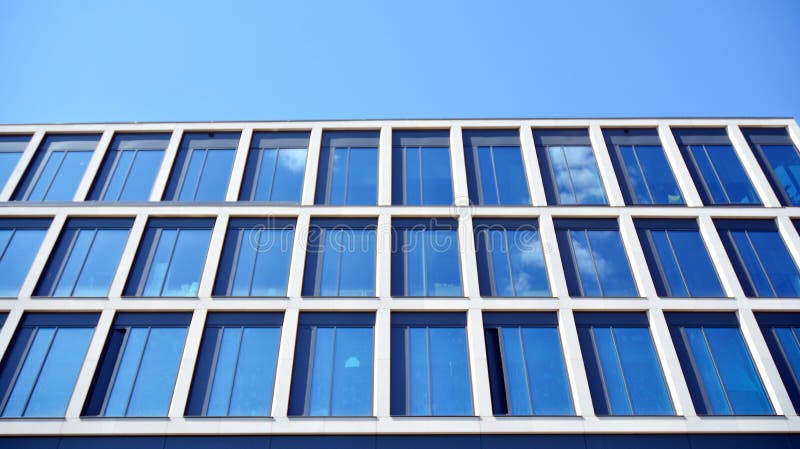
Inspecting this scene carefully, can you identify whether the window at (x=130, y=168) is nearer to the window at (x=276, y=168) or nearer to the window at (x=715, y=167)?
the window at (x=276, y=168)

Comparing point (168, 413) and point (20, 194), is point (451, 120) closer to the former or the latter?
point (168, 413)

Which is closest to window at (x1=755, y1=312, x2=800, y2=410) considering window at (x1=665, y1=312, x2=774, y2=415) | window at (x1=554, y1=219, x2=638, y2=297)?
window at (x1=665, y1=312, x2=774, y2=415)

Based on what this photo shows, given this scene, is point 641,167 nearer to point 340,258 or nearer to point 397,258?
point 397,258

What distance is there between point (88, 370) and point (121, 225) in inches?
264

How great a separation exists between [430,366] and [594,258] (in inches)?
325

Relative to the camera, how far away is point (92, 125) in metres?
25.2

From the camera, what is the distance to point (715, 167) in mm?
23594

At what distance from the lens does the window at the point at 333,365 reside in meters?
17.2

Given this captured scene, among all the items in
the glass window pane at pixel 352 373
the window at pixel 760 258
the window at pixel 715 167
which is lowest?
the glass window pane at pixel 352 373

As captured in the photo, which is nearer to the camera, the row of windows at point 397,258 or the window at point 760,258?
the window at point 760,258

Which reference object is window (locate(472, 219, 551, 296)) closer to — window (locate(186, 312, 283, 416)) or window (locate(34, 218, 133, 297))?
window (locate(186, 312, 283, 416))

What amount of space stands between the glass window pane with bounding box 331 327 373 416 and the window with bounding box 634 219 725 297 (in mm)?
11620

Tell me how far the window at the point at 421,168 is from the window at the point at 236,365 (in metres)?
7.99

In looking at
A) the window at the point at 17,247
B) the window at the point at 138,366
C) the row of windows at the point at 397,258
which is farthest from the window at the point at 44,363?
the window at the point at 17,247
